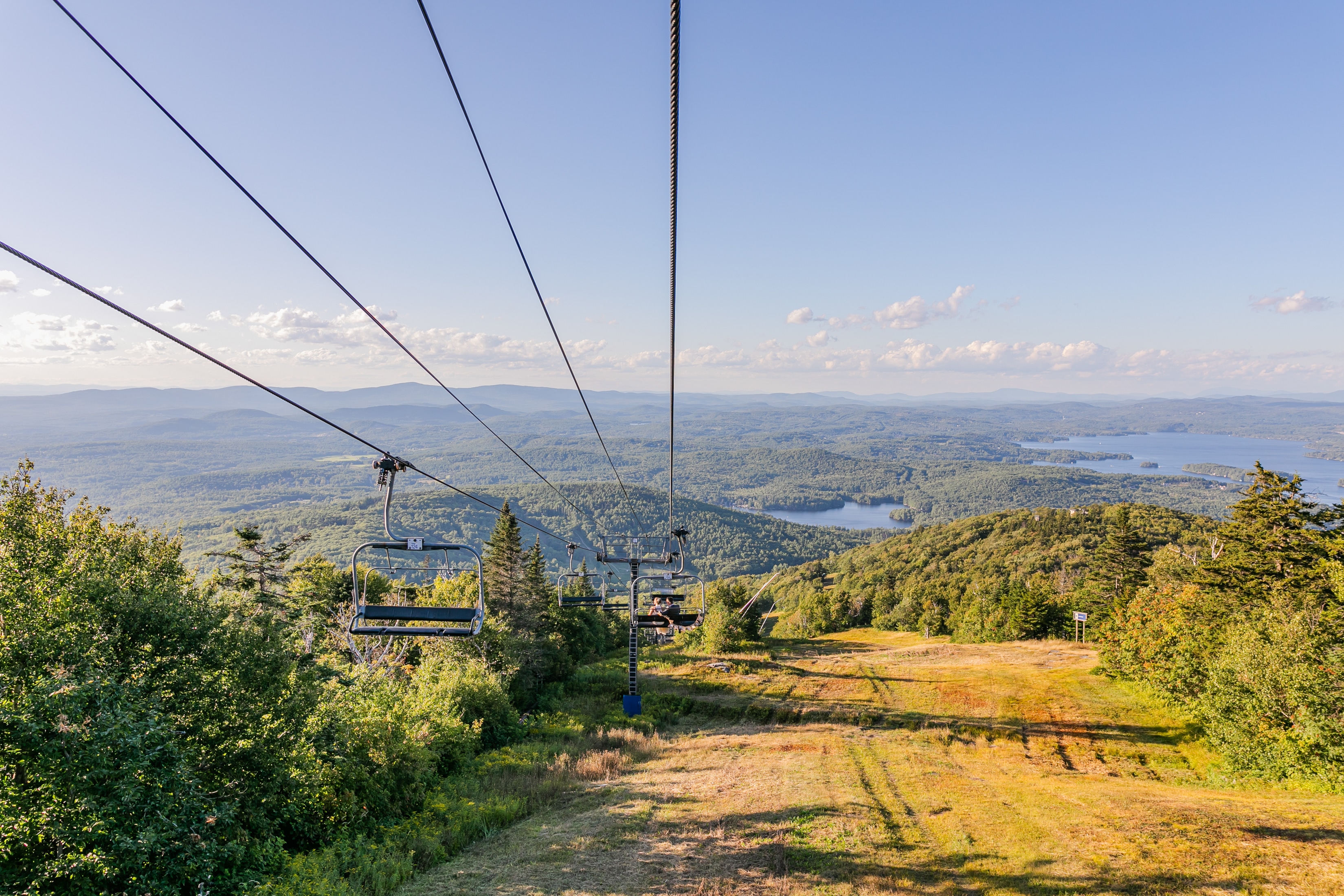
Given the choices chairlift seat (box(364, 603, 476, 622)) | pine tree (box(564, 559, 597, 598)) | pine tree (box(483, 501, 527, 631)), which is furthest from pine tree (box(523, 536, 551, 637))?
chairlift seat (box(364, 603, 476, 622))

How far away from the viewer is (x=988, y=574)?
391 ft

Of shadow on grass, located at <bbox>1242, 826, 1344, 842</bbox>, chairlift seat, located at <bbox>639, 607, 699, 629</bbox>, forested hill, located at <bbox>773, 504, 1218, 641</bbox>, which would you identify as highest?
chairlift seat, located at <bbox>639, 607, 699, 629</bbox>

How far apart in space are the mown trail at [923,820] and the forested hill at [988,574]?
38.5 m

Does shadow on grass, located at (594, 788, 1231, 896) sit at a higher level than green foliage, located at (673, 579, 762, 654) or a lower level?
higher

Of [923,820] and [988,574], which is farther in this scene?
[988,574]

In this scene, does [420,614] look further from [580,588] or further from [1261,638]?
[1261,638]

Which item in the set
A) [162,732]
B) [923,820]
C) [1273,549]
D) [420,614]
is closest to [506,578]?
[420,614]

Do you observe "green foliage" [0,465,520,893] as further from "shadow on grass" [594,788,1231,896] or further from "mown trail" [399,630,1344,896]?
"shadow on grass" [594,788,1231,896]

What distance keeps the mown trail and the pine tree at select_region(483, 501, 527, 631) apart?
17874mm

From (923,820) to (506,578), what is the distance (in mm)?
35202

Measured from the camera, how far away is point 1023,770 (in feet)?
85.2

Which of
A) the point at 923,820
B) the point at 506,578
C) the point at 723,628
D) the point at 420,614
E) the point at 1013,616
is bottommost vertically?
the point at 1013,616

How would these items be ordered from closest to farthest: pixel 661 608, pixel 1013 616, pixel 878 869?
pixel 878 869 < pixel 661 608 < pixel 1013 616

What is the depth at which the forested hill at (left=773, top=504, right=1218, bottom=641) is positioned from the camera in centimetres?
6944
